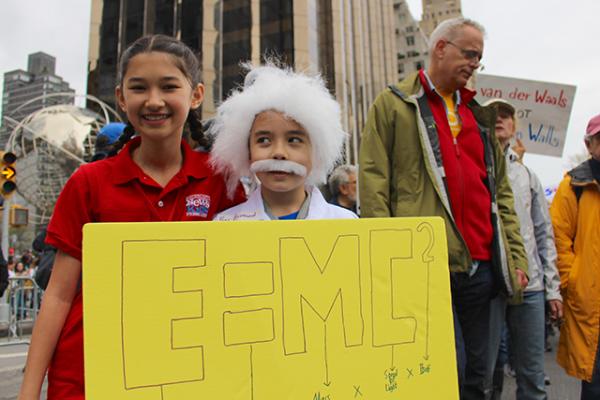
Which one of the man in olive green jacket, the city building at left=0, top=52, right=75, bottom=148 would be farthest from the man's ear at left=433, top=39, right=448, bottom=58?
the city building at left=0, top=52, right=75, bottom=148

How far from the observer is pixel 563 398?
12.8 feet

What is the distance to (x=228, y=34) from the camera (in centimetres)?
2353

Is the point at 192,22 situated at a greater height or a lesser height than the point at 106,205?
greater

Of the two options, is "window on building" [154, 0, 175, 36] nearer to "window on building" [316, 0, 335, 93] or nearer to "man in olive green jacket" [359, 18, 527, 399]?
"window on building" [316, 0, 335, 93]

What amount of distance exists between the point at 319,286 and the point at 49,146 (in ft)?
41.8

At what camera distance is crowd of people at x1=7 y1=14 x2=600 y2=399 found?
1.48m

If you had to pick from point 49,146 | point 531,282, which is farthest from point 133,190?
point 49,146

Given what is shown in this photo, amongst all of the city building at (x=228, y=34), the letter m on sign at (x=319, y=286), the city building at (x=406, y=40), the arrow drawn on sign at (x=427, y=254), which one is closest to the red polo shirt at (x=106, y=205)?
the letter m on sign at (x=319, y=286)

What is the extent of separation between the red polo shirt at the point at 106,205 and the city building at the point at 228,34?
19.9 metres

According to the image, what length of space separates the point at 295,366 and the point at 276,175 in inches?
24.4

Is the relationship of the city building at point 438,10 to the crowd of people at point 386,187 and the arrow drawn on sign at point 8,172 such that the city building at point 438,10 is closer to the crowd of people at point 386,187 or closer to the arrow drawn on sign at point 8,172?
the arrow drawn on sign at point 8,172

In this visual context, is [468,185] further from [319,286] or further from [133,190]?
[133,190]

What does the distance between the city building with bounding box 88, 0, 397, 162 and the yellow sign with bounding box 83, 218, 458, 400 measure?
65.6ft

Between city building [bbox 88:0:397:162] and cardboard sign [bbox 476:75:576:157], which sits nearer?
cardboard sign [bbox 476:75:576:157]
